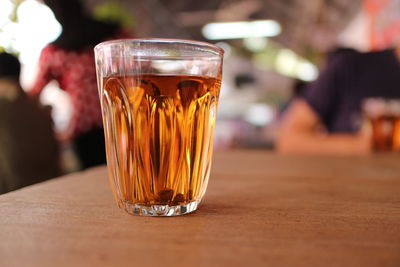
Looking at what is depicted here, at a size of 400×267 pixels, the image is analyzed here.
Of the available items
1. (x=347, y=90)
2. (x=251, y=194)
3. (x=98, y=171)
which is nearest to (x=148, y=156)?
(x=251, y=194)

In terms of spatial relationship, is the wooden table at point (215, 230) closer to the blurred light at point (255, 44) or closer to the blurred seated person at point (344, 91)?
the blurred seated person at point (344, 91)

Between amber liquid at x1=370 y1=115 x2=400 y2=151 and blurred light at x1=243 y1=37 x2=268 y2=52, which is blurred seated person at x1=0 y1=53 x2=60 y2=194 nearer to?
amber liquid at x1=370 y1=115 x2=400 y2=151

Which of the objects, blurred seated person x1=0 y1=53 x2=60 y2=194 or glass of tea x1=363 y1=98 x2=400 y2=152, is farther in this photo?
glass of tea x1=363 y1=98 x2=400 y2=152

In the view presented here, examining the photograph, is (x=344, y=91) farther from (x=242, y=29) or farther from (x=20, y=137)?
(x=242, y=29)

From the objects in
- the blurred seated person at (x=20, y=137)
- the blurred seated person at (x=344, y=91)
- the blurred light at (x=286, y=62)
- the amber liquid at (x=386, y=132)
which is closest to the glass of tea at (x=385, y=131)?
the amber liquid at (x=386, y=132)

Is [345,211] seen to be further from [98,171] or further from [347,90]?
[347,90]

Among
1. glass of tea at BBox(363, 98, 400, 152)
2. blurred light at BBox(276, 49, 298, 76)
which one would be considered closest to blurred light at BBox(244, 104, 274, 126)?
blurred light at BBox(276, 49, 298, 76)
